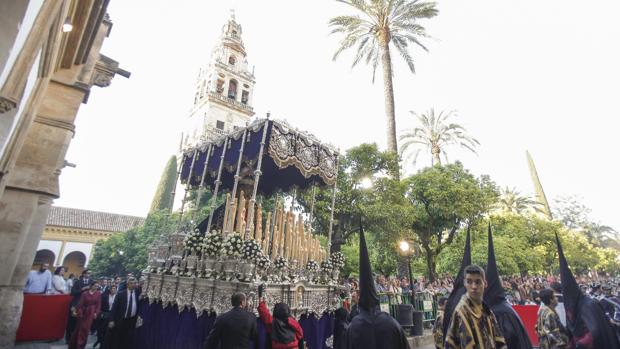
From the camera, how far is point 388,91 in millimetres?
19328

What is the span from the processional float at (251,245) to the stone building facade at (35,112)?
2906mm

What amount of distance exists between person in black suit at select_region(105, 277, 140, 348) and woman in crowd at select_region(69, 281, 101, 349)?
1083mm

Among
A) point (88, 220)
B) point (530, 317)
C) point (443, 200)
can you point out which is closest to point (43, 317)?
point (530, 317)

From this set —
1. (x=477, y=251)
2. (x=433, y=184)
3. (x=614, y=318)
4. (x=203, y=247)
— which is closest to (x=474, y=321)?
(x=614, y=318)

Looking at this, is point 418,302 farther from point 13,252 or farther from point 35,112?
point 35,112

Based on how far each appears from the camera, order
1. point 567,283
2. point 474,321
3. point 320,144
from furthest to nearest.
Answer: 1. point 320,144
2. point 567,283
3. point 474,321

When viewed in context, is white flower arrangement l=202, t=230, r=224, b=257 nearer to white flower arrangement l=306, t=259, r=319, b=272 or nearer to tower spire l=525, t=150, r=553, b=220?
white flower arrangement l=306, t=259, r=319, b=272

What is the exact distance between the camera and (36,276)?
8.56 meters

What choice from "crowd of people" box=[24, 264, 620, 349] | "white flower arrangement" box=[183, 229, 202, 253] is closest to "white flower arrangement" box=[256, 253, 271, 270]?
"crowd of people" box=[24, 264, 620, 349]

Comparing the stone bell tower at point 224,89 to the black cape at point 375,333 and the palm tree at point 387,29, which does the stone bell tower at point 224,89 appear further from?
the black cape at point 375,333

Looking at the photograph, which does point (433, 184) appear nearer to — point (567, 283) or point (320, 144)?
point (320, 144)

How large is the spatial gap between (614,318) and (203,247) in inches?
346

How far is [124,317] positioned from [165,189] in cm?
3198

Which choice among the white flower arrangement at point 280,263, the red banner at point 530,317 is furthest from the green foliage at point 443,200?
the white flower arrangement at point 280,263
